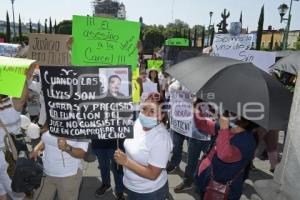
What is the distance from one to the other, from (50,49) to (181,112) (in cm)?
250

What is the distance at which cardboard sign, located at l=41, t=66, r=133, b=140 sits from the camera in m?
2.79

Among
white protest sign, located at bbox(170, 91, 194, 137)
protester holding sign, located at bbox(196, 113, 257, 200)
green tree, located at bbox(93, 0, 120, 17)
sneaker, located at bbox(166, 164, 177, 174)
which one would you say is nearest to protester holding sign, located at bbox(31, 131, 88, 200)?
protester holding sign, located at bbox(196, 113, 257, 200)

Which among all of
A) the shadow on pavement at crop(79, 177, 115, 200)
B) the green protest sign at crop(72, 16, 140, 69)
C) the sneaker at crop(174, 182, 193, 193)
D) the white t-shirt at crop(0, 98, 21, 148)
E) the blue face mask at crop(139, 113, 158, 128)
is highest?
the green protest sign at crop(72, 16, 140, 69)

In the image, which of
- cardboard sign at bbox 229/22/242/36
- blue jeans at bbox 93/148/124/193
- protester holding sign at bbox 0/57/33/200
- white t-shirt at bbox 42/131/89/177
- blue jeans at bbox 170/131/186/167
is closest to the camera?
white t-shirt at bbox 42/131/89/177

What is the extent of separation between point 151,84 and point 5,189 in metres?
4.51

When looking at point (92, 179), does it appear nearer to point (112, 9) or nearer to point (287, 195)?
point (287, 195)

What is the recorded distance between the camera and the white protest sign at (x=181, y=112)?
17.4ft

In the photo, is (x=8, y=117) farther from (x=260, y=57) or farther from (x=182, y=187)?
(x=260, y=57)

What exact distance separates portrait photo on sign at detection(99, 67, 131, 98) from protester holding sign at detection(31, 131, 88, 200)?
751mm

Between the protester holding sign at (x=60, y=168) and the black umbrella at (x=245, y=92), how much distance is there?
1.28 m

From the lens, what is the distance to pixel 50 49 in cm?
384

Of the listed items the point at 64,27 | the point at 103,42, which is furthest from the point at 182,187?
the point at 64,27

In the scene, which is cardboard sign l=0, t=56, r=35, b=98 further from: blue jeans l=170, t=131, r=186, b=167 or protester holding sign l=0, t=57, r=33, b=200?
blue jeans l=170, t=131, r=186, b=167

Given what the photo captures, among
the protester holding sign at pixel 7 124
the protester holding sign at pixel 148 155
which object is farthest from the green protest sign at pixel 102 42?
the protester holding sign at pixel 148 155
